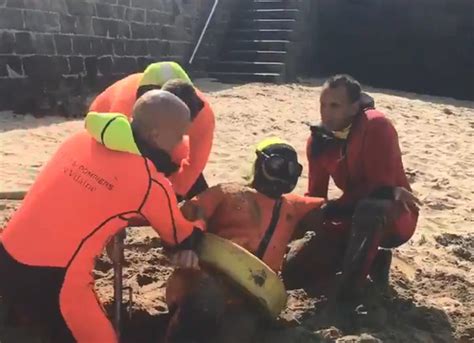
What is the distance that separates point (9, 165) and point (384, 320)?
12.6 feet

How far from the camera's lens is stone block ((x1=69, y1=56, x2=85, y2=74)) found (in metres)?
11.0

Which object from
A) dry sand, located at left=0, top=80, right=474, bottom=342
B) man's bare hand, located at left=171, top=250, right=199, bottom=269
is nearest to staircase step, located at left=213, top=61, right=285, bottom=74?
dry sand, located at left=0, top=80, right=474, bottom=342

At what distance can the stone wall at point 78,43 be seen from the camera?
388 inches

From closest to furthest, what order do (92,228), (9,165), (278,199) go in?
1. (92,228)
2. (278,199)
3. (9,165)

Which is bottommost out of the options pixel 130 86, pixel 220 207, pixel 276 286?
pixel 276 286

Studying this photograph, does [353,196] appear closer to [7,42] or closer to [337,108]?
[337,108]

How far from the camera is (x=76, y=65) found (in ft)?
36.5

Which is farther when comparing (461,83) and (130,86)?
(461,83)

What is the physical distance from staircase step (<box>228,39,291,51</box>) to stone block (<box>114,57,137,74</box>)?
2.78m

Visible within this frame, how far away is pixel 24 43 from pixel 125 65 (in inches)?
93.1

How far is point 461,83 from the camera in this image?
1450 centimetres

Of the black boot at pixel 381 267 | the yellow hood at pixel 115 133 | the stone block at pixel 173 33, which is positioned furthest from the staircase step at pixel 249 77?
the yellow hood at pixel 115 133

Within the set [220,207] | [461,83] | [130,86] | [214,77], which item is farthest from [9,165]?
[461,83]

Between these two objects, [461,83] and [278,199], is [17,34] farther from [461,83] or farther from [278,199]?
[461,83]
